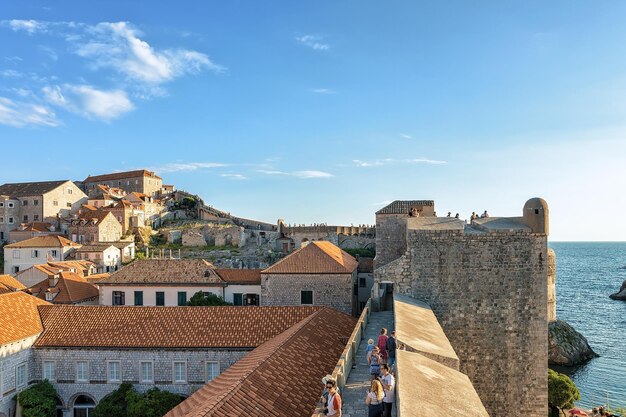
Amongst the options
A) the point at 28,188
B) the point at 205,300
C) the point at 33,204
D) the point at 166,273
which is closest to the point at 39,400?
the point at 205,300

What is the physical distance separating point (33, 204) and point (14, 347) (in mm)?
58741

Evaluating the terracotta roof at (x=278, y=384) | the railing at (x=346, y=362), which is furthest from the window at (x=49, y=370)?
the railing at (x=346, y=362)

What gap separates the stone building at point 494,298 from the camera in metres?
15.6

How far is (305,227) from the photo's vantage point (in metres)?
63.4

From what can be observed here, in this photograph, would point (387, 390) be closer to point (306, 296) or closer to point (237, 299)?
point (306, 296)

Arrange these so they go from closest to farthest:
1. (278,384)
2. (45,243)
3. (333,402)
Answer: (333,402) < (278,384) < (45,243)

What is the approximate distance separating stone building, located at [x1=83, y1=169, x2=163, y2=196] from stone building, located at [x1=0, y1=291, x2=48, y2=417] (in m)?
71.0

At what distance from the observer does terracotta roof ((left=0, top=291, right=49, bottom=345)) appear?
20.2m

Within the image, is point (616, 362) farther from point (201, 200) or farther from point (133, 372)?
point (201, 200)

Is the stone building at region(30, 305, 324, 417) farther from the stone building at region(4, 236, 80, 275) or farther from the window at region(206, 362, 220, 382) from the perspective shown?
the stone building at region(4, 236, 80, 275)

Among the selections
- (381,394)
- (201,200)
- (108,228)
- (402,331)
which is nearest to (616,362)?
(402,331)

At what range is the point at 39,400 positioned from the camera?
20438 mm

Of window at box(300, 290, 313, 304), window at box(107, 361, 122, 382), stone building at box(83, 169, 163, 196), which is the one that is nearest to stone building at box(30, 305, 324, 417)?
window at box(107, 361, 122, 382)

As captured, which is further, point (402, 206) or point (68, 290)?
point (68, 290)
